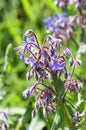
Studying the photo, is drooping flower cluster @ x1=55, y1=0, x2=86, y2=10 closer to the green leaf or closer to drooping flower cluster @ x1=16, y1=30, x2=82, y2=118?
the green leaf

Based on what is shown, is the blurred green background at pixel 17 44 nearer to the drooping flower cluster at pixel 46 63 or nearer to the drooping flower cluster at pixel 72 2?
the drooping flower cluster at pixel 72 2

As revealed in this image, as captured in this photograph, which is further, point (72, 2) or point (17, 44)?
point (17, 44)

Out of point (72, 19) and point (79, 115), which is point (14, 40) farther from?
point (79, 115)

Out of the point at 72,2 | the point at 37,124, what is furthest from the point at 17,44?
the point at 37,124

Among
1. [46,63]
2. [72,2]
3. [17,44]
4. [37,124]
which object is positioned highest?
[17,44]

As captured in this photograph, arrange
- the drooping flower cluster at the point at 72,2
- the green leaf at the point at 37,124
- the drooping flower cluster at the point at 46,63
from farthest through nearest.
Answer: the drooping flower cluster at the point at 72,2 < the green leaf at the point at 37,124 < the drooping flower cluster at the point at 46,63

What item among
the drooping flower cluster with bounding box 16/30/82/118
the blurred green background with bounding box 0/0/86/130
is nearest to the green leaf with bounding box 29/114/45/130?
the blurred green background with bounding box 0/0/86/130

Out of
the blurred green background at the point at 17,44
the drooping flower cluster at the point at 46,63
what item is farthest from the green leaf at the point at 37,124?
the drooping flower cluster at the point at 46,63

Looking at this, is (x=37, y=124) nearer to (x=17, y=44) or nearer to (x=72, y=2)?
(x=72, y=2)
